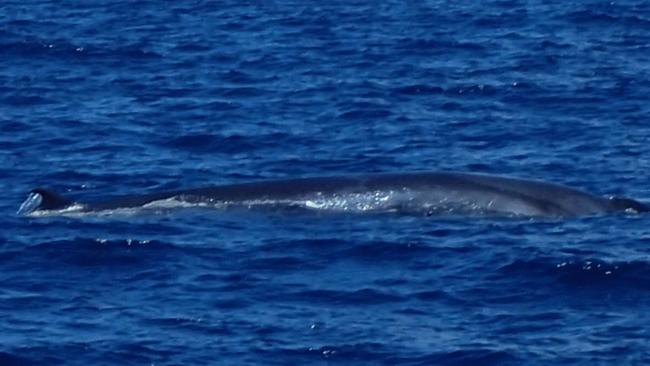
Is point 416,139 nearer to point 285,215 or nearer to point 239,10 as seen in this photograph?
point 285,215

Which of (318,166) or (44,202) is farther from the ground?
(44,202)

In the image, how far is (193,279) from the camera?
28156mm

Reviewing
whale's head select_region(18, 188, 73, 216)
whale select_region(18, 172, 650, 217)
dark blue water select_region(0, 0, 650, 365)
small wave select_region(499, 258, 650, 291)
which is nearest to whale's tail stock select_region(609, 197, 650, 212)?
whale select_region(18, 172, 650, 217)

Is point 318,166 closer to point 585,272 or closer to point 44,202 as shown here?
point 44,202

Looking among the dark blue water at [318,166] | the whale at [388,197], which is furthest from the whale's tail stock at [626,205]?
the dark blue water at [318,166]

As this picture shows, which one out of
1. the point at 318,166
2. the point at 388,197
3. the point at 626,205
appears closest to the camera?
the point at 626,205

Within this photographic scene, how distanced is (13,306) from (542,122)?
1638 cm

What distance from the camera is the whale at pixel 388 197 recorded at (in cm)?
3145

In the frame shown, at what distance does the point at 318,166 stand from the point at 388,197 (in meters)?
4.91

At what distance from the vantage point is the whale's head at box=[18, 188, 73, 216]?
32156mm

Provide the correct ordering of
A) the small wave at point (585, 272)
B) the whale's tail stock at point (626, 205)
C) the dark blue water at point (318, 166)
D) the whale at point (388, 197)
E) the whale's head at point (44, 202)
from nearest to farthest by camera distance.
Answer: the dark blue water at point (318, 166)
the small wave at point (585, 272)
the whale at point (388, 197)
the whale's tail stock at point (626, 205)
the whale's head at point (44, 202)

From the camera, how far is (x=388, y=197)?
31812 millimetres

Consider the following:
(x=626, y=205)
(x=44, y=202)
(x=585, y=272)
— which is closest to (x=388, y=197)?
(x=626, y=205)

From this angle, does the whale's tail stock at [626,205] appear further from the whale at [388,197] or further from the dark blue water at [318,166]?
the dark blue water at [318,166]
